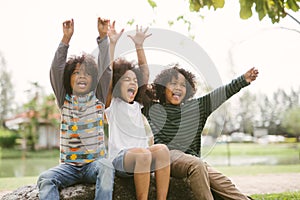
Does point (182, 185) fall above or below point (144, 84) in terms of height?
below

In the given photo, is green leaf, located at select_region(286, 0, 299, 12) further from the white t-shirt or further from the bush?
the bush

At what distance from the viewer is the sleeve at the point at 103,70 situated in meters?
2.49

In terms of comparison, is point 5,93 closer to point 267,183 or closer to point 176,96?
point 267,183

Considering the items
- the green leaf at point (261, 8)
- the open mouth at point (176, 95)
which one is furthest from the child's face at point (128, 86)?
the green leaf at point (261, 8)

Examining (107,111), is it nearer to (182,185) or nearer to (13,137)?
(182,185)

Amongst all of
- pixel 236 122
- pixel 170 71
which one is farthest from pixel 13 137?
pixel 170 71

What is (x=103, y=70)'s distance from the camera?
8.23 feet

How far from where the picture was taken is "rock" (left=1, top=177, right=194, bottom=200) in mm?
2432

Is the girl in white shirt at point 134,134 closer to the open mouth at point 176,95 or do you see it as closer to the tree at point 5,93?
the open mouth at point 176,95

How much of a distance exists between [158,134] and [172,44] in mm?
526

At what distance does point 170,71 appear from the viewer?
8.96ft

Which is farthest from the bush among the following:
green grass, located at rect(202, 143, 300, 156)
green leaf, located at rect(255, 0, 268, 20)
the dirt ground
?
green leaf, located at rect(255, 0, 268, 20)

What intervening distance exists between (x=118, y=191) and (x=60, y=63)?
30.4 inches

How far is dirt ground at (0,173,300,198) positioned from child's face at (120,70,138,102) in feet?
9.50
